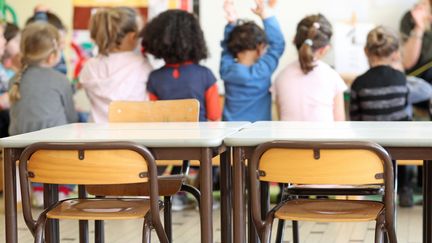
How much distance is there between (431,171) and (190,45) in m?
2.03

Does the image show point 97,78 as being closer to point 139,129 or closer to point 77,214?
point 139,129

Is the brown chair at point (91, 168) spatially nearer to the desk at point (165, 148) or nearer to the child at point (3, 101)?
the desk at point (165, 148)

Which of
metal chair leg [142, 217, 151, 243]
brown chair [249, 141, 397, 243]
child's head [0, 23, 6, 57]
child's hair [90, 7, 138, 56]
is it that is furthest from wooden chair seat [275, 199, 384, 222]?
child's head [0, 23, 6, 57]

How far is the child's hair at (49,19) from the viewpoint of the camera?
20.6ft

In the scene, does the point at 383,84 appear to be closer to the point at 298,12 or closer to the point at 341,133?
the point at 298,12

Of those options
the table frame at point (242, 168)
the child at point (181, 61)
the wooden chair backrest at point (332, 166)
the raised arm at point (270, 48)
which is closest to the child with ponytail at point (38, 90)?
the child at point (181, 61)

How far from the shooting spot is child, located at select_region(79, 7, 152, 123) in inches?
207

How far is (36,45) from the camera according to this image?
527 cm

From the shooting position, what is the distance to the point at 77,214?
2.99m

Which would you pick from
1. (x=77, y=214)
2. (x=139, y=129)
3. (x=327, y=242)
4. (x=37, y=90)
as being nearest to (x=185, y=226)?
(x=327, y=242)

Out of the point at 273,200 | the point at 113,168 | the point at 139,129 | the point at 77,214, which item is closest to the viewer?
the point at 113,168

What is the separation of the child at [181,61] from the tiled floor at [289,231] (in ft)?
2.25

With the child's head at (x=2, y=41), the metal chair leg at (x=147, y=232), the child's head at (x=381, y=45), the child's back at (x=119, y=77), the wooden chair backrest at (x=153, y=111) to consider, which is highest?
the child's head at (x=2, y=41)

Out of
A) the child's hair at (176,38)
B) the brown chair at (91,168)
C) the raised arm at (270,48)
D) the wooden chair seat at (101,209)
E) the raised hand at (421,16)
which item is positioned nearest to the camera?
the brown chair at (91,168)
